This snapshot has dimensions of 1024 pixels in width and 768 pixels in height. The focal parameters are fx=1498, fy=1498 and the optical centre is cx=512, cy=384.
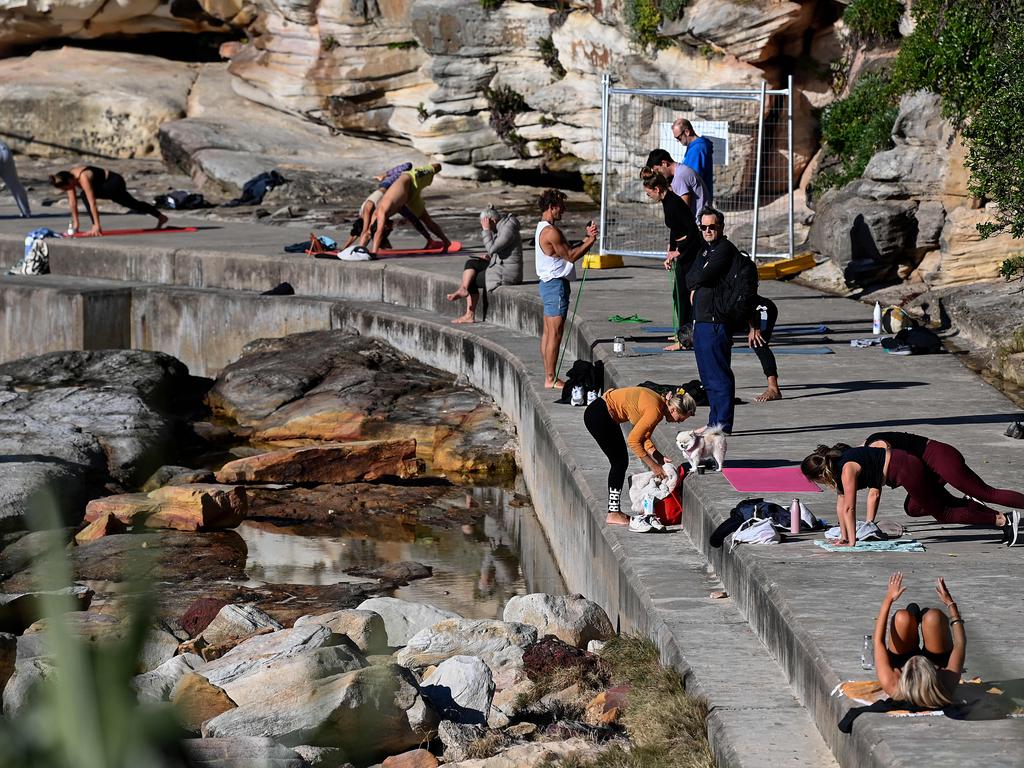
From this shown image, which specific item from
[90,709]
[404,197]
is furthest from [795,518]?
[404,197]

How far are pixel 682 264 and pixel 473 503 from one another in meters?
2.88

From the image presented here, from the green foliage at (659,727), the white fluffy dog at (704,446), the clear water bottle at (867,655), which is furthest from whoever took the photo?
the white fluffy dog at (704,446)

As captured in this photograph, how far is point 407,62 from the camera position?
995 inches

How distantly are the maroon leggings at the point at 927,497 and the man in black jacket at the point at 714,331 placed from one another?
1955mm

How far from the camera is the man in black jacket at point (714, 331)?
27.6ft

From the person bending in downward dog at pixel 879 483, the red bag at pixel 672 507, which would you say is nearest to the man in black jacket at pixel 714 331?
the red bag at pixel 672 507

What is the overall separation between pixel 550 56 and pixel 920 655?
64.1 ft

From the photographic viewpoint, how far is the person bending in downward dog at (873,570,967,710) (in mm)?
4496

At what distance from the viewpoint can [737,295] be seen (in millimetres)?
8484

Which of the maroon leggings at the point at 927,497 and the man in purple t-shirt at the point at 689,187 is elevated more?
the man in purple t-shirt at the point at 689,187

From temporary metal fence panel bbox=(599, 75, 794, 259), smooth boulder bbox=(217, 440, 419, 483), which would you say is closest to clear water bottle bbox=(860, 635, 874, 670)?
smooth boulder bbox=(217, 440, 419, 483)

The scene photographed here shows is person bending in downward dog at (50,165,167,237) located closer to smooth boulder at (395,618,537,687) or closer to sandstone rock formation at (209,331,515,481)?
sandstone rock formation at (209,331,515,481)

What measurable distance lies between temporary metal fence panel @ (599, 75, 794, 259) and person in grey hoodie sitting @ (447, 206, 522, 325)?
3.92 ft

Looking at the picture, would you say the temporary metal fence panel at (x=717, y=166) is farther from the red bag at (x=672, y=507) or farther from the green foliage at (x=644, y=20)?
the red bag at (x=672, y=507)
